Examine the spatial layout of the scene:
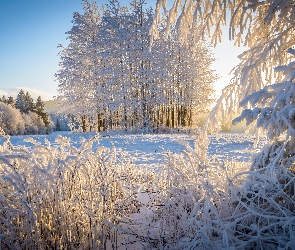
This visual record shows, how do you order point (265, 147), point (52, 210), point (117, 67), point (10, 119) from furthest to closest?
point (10, 119)
point (117, 67)
point (265, 147)
point (52, 210)

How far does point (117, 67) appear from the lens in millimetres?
18672

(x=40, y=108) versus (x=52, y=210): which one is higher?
(x=40, y=108)

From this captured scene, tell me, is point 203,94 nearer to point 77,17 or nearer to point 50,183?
point 77,17

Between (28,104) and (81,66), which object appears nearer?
(81,66)

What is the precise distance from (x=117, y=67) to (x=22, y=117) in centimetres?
2263

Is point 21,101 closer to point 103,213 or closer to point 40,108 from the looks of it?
point 40,108

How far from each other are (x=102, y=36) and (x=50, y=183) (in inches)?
699

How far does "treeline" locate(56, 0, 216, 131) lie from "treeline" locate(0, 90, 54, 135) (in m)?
10.9

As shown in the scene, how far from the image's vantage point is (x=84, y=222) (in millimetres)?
2338

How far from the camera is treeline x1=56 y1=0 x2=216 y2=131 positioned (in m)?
18.4

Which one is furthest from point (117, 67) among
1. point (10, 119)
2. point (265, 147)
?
point (10, 119)

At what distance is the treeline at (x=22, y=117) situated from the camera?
29781 millimetres

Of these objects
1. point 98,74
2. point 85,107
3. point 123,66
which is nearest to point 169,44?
point 123,66

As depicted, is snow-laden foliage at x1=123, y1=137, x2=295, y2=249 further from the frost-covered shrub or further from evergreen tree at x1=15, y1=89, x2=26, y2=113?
evergreen tree at x1=15, y1=89, x2=26, y2=113
